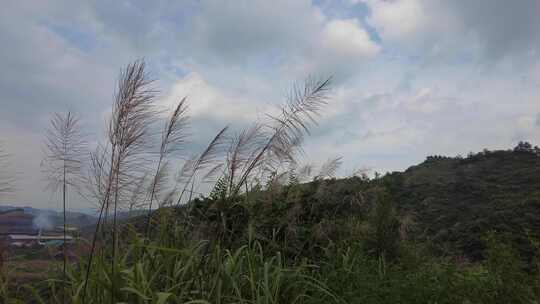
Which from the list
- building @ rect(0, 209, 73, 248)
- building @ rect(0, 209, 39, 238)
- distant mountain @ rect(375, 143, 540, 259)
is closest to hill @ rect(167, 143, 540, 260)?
distant mountain @ rect(375, 143, 540, 259)

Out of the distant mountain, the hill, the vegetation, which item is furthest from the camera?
the distant mountain

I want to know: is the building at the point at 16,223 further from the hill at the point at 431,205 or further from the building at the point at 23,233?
the hill at the point at 431,205

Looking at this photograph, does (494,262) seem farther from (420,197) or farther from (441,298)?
(420,197)

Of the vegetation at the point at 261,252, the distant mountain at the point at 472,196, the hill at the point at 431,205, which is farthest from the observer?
the distant mountain at the point at 472,196

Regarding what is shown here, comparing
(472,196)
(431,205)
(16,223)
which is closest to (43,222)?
(16,223)

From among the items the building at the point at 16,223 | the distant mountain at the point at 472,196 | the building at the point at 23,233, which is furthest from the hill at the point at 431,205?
the building at the point at 16,223

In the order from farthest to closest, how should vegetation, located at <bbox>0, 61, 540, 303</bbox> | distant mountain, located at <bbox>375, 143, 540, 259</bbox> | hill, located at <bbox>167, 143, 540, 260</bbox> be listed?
distant mountain, located at <bbox>375, 143, 540, 259</bbox>
hill, located at <bbox>167, 143, 540, 260</bbox>
vegetation, located at <bbox>0, 61, 540, 303</bbox>

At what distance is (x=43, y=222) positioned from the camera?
371cm

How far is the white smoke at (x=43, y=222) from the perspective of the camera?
3621 mm

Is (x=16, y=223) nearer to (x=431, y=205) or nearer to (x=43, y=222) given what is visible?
(x=43, y=222)

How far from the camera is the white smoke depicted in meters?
3.62

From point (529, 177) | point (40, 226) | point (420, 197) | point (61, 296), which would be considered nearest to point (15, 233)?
point (40, 226)

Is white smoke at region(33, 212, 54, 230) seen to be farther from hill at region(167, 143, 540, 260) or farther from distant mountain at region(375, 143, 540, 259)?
distant mountain at region(375, 143, 540, 259)

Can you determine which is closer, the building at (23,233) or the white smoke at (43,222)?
the building at (23,233)
